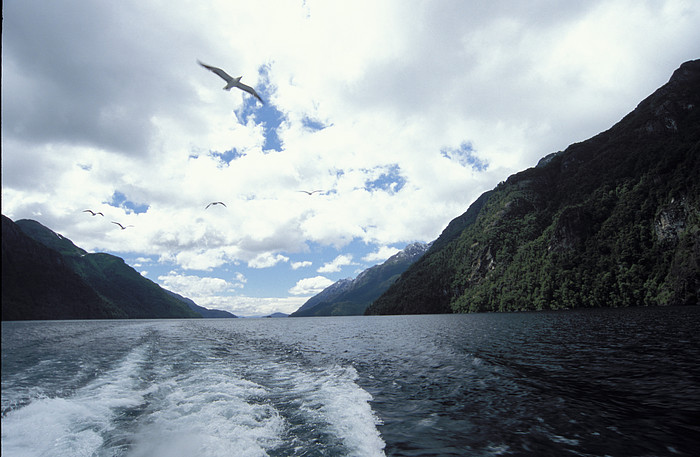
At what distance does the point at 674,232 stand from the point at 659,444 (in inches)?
6887

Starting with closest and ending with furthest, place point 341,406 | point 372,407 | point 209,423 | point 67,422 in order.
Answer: point 209,423 → point 67,422 → point 372,407 → point 341,406

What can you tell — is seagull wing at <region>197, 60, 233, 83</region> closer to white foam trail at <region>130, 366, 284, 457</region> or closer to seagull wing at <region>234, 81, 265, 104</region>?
seagull wing at <region>234, 81, 265, 104</region>

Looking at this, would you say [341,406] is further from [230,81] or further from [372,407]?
[230,81]

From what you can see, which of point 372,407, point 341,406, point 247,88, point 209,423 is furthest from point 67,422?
point 247,88

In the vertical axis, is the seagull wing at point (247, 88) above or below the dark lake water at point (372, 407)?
above

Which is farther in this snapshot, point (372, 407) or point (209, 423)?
point (372, 407)

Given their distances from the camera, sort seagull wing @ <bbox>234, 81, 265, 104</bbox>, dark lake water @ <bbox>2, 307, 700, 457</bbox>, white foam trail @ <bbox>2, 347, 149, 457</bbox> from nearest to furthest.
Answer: dark lake water @ <bbox>2, 307, 700, 457</bbox>, white foam trail @ <bbox>2, 347, 149, 457</bbox>, seagull wing @ <bbox>234, 81, 265, 104</bbox>

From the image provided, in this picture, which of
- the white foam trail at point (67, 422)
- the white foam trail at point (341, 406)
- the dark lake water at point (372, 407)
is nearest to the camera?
the dark lake water at point (372, 407)

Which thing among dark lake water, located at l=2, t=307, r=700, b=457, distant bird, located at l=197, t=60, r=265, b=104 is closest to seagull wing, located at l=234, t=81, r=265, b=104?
distant bird, located at l=197, t=60, r=265, b=104

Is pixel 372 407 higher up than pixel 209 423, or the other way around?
pixel 209 423

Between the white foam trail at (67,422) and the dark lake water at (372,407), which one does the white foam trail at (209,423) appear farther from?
the white foam trail at (67,422)

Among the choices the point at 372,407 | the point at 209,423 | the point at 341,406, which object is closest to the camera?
the point at 209,423

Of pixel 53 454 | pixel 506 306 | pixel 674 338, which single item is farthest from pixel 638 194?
pixel 53 454

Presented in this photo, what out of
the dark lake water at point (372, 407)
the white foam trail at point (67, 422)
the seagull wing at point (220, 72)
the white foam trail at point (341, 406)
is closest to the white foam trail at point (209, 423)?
the dark lake water at point (372, 407)
